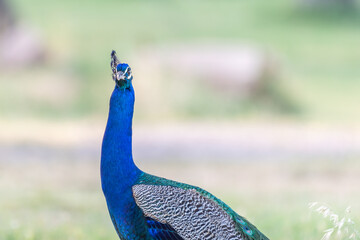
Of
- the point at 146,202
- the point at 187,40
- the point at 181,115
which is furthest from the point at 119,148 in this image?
the point at 187,40

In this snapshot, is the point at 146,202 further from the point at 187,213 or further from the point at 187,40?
the point at 187,40

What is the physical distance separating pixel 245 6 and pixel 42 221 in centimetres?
Result: 2644

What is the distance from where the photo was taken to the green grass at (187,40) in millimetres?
16812

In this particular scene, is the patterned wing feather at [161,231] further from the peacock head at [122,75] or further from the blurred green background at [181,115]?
the blurred green background at [181,115]

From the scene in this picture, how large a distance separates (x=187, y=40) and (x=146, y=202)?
21.2m


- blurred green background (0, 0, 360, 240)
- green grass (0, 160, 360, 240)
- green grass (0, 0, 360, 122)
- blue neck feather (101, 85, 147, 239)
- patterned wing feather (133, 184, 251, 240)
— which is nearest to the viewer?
patterned wing feather (133, 184, 251, 240)

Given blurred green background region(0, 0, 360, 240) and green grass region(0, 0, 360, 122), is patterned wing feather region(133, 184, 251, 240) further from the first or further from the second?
green grass region(0, 0, 360, 122)

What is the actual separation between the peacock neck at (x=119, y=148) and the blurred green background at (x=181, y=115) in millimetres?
1903

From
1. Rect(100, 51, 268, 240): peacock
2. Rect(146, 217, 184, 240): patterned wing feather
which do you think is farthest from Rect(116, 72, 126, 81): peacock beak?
Rect(146, 217, 184, 240): patterned wing feather

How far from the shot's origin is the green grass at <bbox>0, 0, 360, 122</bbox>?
16.8 m

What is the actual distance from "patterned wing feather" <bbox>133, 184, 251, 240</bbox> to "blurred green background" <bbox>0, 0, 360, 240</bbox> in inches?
62.9

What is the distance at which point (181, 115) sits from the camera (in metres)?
16.2

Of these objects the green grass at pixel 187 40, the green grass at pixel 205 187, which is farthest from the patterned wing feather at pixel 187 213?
the green grass at pixel 187 40

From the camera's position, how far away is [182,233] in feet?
13.1
